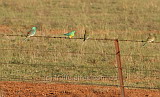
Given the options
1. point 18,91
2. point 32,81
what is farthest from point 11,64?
point 18,91

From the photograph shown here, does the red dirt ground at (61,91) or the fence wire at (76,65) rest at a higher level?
the fence wire at (76,65)

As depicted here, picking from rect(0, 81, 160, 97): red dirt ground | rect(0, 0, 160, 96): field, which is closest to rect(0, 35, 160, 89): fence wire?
rect(0, 0, 160, 96): field

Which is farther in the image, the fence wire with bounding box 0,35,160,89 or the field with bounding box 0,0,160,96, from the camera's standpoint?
the field with bounding box 0,0,160,96

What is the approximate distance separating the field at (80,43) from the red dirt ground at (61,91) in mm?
698

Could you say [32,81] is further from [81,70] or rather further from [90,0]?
[90,0]

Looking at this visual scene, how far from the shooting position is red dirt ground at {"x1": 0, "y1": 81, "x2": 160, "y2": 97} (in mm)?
11008

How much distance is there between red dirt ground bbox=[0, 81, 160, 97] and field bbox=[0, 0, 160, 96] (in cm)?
70

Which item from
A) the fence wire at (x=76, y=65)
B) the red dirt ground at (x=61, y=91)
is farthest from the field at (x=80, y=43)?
the red dirt ground at (x=61, y=91)

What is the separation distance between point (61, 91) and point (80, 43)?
20.1ft

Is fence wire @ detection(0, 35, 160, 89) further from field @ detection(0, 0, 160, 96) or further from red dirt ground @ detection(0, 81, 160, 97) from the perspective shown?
red dirt ground @ detection(0, 81, 160, 97)

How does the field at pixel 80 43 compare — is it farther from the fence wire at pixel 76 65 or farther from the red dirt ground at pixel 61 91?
the red dirt ground at pixel 61 91

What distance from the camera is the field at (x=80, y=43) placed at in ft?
43.5

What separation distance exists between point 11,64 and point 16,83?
2.31 meters

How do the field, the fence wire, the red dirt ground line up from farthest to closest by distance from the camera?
1. the field
2. the fence wire
3. the red dirt ground
